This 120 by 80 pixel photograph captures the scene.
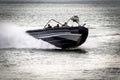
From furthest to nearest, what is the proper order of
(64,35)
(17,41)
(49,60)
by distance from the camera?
(17,41), (64,35), (49,60)

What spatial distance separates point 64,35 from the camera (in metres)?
37.2

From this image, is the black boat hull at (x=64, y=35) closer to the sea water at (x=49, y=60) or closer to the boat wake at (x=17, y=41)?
the sea water at (x=49, y=60)

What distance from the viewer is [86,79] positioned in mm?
27734

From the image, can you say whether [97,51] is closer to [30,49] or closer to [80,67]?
[30,49]

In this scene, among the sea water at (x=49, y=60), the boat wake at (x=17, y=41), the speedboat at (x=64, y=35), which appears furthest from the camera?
the boat wake at (x=17, y=41)

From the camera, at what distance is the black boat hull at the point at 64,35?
3716cm

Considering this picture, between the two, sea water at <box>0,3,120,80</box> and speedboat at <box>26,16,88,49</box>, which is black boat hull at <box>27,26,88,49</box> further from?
sea water at <box>0,3,120,80</box>

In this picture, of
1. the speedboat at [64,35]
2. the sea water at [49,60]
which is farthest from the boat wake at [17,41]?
the speedboat at [64,35]

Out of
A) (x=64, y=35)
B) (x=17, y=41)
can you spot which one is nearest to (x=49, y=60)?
(x=64, y=35)

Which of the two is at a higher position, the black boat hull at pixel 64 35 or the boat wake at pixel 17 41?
the black boat hull at pixel 64 35

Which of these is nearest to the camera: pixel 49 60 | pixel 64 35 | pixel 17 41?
pixel 49 60

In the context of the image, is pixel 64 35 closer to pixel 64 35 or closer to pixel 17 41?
pixel 64 35

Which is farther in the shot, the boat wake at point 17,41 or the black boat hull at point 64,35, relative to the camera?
the boat wake at point 17,41

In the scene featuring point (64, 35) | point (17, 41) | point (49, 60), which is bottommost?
point (17, 41)
